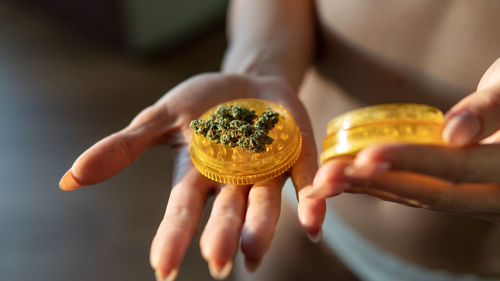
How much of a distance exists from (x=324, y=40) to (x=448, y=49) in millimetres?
307

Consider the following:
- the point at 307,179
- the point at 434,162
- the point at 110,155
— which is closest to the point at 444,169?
the point at 434,162

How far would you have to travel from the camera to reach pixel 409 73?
930 mm

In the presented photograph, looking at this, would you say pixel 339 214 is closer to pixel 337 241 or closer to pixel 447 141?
pixel 337 241

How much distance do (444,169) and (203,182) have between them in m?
0.39

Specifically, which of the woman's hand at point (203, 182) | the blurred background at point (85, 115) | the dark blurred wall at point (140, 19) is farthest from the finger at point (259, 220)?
the dark blurred wall at point (140, 19)

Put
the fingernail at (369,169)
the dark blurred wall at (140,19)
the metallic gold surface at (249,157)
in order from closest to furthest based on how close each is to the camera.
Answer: the fingernail at (369,169) < the metallic gold surface at (249,157) < the dark blurred wall at (140,19)

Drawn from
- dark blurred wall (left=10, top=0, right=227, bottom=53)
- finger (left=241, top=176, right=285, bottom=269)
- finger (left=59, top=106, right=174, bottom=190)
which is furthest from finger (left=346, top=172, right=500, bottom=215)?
dark blurred wall (left=10, top=0, right=227, bottom=53)

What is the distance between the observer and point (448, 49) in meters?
0.85

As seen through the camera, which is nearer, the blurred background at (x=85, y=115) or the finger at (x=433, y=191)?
the finger at (x=433, y=191)

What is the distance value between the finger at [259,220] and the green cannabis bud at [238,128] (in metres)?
0.08

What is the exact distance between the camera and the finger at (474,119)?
0.54 metres

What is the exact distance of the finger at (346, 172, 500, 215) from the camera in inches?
22.0

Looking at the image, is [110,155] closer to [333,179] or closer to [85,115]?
[333,179]

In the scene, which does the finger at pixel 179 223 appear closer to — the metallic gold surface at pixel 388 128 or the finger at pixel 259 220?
the finger at pixel 259 220
